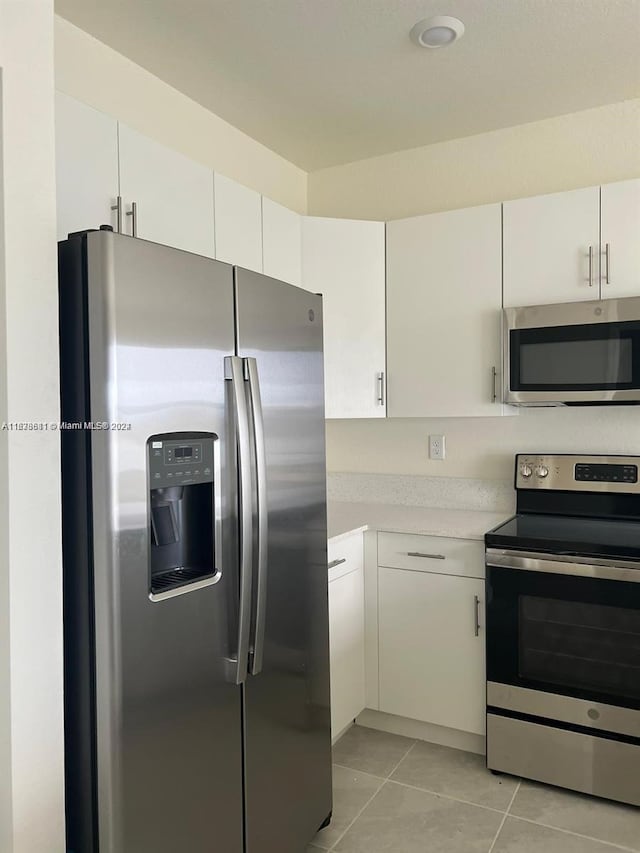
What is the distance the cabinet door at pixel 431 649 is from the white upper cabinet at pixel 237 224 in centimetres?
135

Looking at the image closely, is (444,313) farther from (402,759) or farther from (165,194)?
(402,759)

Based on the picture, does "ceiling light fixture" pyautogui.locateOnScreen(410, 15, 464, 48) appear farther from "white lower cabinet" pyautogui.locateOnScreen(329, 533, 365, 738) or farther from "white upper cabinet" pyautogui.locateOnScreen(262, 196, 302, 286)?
"white lower cabinet" pyautogui.locateOnScreen(329, 533, 365, 738)

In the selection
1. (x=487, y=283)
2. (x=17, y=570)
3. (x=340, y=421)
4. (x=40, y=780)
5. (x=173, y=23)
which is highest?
(x=173, y=23)

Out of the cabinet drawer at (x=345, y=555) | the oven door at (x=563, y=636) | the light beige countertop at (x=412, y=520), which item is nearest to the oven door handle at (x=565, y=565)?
the oven door at (x=563, y=636)

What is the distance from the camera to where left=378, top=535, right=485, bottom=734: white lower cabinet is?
247 cm

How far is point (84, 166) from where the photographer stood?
1.79 m

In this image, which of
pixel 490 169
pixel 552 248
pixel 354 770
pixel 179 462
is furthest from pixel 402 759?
pixel 490 169

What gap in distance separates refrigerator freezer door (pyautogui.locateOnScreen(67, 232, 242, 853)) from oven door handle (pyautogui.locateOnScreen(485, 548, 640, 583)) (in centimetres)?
114

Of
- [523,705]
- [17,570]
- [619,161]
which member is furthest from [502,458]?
[17,570]

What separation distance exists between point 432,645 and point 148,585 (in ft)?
4.99

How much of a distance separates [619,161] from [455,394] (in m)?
1.14

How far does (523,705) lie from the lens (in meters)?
2.33

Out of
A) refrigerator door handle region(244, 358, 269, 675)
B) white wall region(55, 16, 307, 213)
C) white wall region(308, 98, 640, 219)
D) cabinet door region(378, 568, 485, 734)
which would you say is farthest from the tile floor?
white wall region(55, 16, 307, 213)

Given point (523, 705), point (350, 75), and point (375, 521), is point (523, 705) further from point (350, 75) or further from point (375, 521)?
point (350, 75)
